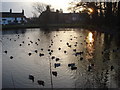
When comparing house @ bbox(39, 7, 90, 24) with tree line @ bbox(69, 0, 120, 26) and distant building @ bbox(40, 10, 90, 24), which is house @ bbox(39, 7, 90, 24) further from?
tree line @ bbox(69, 0, 120, 26)

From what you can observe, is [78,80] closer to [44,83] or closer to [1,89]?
[44,83]

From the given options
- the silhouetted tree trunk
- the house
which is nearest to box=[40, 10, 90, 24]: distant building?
the house

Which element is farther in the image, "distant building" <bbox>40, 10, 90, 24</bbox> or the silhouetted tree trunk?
"distant building" <bbox>40, 10, 90, 24</bbox>

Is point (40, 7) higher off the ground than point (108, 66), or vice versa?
point (40, 7)

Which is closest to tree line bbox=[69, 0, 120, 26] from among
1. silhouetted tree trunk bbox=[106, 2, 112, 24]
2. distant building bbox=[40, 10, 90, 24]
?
silhouetted tree trunk bbox=[106, 2, 112, 24]

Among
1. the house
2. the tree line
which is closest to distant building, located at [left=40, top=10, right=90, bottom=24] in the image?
the house

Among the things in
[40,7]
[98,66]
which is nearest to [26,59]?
[98,66]

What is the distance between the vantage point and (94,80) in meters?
7.86

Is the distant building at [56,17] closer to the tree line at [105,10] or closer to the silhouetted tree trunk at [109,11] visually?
the tree line at [105,10]

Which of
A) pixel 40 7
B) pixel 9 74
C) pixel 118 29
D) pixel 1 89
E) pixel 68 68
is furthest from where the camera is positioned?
pixel 40 7

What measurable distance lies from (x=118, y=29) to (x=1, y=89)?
2244 centimetres

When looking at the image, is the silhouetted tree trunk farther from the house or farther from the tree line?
the house

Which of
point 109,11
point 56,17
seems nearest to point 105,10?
point 109,11

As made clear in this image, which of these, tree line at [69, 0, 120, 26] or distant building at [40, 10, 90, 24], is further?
distant building at [40, 10, 90, 24]
